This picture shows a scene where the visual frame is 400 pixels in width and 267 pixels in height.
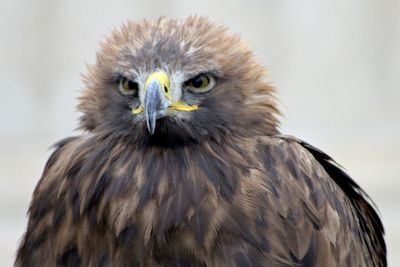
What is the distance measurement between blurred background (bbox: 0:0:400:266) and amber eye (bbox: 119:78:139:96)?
4002mm

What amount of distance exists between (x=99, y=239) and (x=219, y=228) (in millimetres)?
493

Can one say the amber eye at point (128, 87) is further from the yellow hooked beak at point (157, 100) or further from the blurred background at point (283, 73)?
the blurred background at point (283, 73)

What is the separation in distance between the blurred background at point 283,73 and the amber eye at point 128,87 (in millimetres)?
4002

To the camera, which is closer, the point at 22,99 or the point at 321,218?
the point at 321,218

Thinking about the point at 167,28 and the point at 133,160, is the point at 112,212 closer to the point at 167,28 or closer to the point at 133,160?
the point at 133,160

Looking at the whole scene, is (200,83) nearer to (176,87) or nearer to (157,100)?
(176,87)

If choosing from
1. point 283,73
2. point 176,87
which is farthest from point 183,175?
point 283,73

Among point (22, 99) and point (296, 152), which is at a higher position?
point (296, 152)

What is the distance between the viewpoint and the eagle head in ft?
15.3

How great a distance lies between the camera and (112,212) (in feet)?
15.4

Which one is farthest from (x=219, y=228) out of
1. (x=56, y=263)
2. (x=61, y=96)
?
(x=61, y=96)

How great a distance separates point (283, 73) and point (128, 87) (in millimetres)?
4291

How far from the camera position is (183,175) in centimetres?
470

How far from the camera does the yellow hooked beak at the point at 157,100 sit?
4500mm
